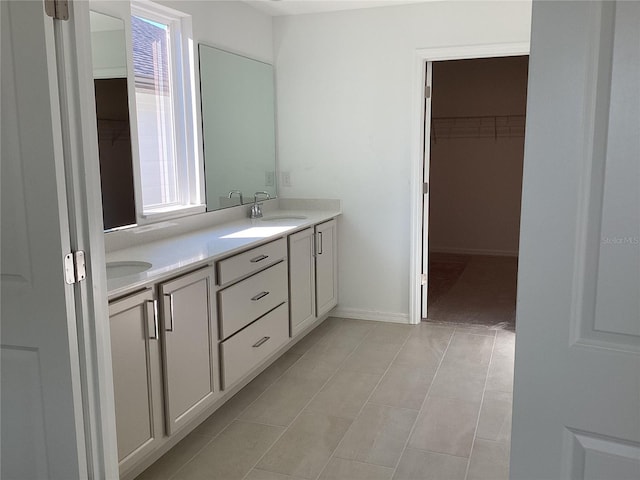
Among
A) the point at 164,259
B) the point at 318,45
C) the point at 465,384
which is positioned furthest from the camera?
the point at 318,45

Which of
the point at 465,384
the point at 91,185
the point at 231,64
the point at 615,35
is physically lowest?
the point at 465,384

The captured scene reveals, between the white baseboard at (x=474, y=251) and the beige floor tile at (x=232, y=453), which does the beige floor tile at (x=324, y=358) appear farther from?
the white baseboard at (x=474, y=251)

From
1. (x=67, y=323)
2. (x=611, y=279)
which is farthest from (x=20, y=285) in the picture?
(x=611, y=279)

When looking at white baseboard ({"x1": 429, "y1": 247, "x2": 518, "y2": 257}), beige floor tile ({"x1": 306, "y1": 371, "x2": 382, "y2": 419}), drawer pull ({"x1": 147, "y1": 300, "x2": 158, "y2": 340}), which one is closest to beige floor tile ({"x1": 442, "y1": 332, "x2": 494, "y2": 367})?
beige floor tile ({"x1": 306, "y1": 371, "x2": 382, "y2": 419})

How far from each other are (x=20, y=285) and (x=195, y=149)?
2.17m

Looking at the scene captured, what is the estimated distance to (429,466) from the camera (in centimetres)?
254

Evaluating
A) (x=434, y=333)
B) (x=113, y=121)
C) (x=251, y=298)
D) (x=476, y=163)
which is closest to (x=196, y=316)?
(x=251, y=298)

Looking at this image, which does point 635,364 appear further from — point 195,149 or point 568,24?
point 195,149

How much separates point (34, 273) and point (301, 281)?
2453 millimetres

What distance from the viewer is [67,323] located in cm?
159

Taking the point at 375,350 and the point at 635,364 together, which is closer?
the point at 635,364

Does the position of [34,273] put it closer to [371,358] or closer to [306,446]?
[306,446]

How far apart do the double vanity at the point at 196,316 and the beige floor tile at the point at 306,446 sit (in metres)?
0.41

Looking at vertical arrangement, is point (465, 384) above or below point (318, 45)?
below
